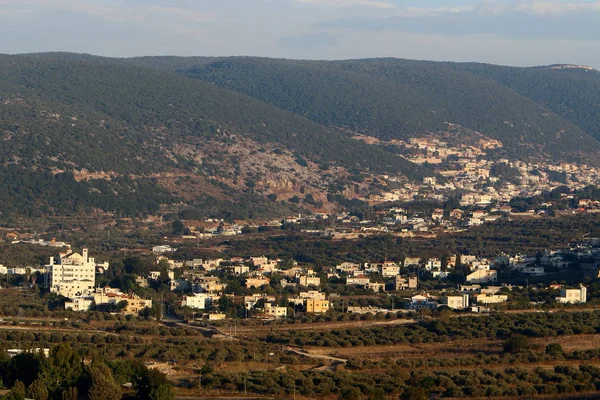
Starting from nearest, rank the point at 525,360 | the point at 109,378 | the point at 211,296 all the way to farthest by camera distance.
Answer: the point at 109,378
the point at 525,360
the point at 211,296

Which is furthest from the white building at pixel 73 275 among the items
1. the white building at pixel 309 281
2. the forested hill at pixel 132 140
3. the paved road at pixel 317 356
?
the forested hill at pixel 132 140

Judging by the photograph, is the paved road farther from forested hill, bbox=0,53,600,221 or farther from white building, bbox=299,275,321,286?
forested hill, bbox=0,53,600,221

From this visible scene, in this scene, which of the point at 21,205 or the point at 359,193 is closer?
the point at 21,205

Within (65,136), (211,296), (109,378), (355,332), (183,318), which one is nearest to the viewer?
(109,378)

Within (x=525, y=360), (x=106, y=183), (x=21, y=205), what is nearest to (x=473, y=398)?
(x=525, y=360)

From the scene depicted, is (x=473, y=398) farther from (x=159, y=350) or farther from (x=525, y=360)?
(x=159, y=350)

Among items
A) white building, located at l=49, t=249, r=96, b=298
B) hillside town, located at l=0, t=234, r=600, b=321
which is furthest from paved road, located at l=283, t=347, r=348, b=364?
white building, located at l=49, t=249, r=96, b=298
